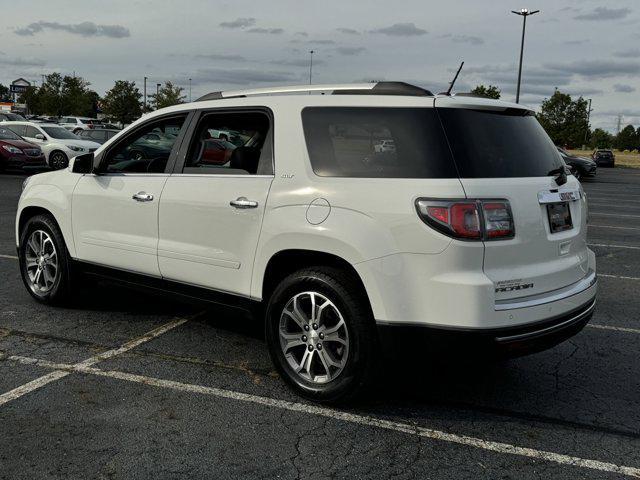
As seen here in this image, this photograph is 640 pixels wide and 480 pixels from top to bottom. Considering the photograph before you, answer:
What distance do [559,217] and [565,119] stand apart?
63196mm

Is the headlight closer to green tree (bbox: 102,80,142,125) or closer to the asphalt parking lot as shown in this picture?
the asphalt parking lot

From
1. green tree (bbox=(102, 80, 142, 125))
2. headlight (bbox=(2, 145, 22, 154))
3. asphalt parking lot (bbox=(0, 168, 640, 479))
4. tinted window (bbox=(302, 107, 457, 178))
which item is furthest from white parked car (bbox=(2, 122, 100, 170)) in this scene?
green tree (bbox=(102, 80, 142, 125))

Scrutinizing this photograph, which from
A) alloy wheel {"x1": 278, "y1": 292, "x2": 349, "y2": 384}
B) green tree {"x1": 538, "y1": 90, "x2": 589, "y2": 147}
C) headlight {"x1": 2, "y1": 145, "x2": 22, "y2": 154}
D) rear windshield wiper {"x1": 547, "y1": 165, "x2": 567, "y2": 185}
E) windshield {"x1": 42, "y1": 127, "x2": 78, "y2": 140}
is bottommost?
alloy wheel {"x1": 278, "y1": 292, "x2": 349, "y2": 384}

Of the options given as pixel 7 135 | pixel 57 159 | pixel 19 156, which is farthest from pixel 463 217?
pixel 7 135

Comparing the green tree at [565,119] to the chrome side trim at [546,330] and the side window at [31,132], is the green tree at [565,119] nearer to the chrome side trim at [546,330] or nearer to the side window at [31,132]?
the side window at [31,132]

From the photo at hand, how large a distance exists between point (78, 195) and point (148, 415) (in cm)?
233

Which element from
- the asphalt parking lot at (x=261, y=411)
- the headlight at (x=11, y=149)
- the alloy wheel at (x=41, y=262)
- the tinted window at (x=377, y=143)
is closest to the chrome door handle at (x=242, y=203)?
the tinted window at (x=377, y=143)

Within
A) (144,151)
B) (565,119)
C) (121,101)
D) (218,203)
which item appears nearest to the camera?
(218,203)

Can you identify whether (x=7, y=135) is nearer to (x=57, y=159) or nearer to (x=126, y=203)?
(x=57, y=159)

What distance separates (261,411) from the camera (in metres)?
3.67

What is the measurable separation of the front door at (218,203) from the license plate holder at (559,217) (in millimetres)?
1638

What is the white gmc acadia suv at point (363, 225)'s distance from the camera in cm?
329

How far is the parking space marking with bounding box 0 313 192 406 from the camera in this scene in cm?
381

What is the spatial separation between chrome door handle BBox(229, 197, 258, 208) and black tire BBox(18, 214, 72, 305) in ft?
6.79
